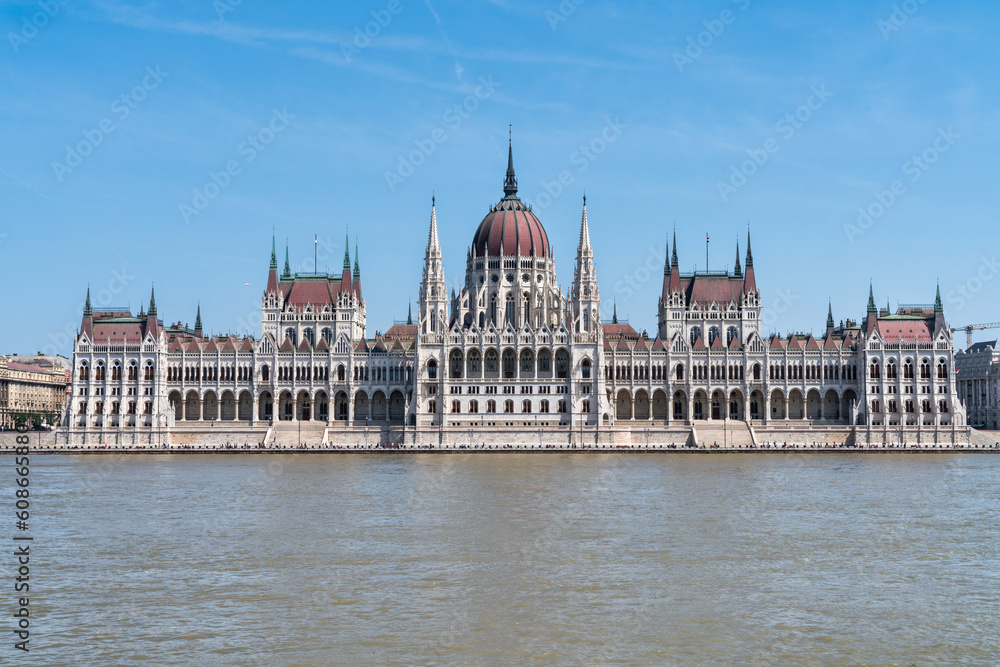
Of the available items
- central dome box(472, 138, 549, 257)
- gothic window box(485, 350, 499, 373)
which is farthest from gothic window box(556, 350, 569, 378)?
central dome box(472, 138, 549, 257)

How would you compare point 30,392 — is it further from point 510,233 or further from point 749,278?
point 749,278

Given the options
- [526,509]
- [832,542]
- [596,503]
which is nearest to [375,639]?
[832,542]

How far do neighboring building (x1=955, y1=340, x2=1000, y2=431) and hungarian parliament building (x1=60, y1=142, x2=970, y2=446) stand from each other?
2901 centimetres

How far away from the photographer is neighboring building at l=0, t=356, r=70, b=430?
507 ft

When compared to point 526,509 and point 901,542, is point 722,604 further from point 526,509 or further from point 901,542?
point 526,509

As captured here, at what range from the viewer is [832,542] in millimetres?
45125

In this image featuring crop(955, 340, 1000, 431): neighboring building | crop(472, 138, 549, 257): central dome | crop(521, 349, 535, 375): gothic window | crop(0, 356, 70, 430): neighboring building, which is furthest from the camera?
crop(0, 356, 70, 430): neighboring building

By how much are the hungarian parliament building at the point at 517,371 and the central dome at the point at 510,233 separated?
0.22 m

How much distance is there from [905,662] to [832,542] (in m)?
18.3

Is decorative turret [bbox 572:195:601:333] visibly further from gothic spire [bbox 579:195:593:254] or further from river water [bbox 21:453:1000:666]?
river water [bbox 21:453:1000:666]

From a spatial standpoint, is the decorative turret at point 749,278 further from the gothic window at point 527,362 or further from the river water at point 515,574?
the river water at point 515,574

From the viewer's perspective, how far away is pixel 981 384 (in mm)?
154875

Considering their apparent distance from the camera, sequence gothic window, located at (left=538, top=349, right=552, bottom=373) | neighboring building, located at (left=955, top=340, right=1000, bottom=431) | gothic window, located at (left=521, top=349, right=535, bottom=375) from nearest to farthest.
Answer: gothic window, located at (left=538, top=349, right=552, bottom=373)
gothic window, located at (left=521, top=349, right=535, bottom=375)
neighboring building, located at (left=955, top=340, right=1000, bottom=431)

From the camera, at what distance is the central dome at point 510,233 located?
13375cm
